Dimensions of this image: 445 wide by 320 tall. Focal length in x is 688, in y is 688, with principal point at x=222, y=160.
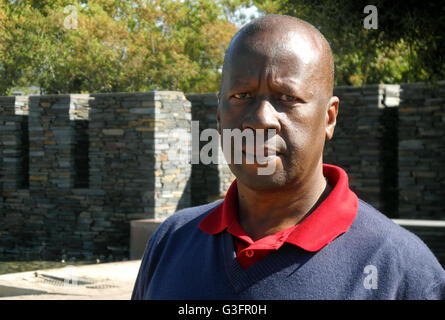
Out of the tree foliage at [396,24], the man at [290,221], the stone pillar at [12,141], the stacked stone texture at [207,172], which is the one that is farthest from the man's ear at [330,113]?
the stone pillar at [12,141]

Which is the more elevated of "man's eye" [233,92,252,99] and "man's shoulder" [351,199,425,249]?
"man's eye" [233,92,252,99]

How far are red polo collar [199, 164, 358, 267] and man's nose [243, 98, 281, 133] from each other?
20 cm

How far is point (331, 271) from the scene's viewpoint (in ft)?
4.41

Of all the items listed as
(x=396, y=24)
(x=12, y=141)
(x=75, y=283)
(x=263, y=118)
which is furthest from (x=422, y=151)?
(x=263, y=118)

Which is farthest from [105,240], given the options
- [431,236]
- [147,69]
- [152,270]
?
[147,69]

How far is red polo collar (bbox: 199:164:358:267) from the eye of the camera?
4.51ft

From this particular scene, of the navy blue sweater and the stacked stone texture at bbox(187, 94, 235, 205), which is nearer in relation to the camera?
the navy blue sweater

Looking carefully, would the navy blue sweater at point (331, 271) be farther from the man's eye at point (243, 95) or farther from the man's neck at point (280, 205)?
the man's eye at point (243, 95)

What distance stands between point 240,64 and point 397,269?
1.71 feet

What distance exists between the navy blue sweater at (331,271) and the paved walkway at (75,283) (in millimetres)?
4863

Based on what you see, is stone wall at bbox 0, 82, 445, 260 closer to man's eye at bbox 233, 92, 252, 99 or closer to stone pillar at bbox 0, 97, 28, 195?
stone pillar at bbox 0, 97, 28, 195

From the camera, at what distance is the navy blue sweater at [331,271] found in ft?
4.32

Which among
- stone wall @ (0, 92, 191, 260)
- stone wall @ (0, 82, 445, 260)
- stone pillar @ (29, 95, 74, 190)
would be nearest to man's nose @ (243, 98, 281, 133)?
stone wall @ (0, 82, 445, 260)
